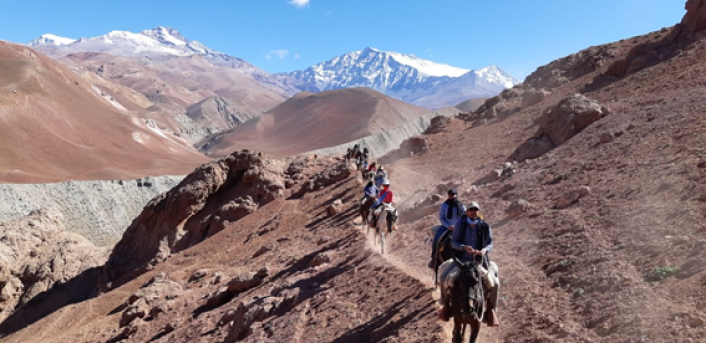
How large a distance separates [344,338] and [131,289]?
16.6m

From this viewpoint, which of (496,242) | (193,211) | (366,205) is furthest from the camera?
(193,211)

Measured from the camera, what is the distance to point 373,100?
130 metres

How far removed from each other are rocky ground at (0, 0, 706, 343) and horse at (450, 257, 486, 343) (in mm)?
1047

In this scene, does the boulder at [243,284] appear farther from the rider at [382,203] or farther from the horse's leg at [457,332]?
the horse's leg at [457,332]

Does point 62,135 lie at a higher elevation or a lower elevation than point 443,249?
higher

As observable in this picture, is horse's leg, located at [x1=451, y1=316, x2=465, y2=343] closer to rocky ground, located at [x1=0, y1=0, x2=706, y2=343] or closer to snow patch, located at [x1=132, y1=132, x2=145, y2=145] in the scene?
rocky ground, located at [x1=0, y1=0, x2=706, y2=343]

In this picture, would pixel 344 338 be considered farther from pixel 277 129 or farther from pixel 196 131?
pixel 196 131

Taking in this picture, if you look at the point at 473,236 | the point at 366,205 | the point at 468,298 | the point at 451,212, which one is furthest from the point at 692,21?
the point at 468,298

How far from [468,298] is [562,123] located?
15.5 m

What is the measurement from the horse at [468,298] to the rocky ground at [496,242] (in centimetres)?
105

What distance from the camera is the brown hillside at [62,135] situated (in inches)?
2178

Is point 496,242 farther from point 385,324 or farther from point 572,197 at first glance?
point 385,324

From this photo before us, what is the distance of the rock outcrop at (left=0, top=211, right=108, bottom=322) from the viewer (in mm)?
23641

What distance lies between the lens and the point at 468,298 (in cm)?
661
